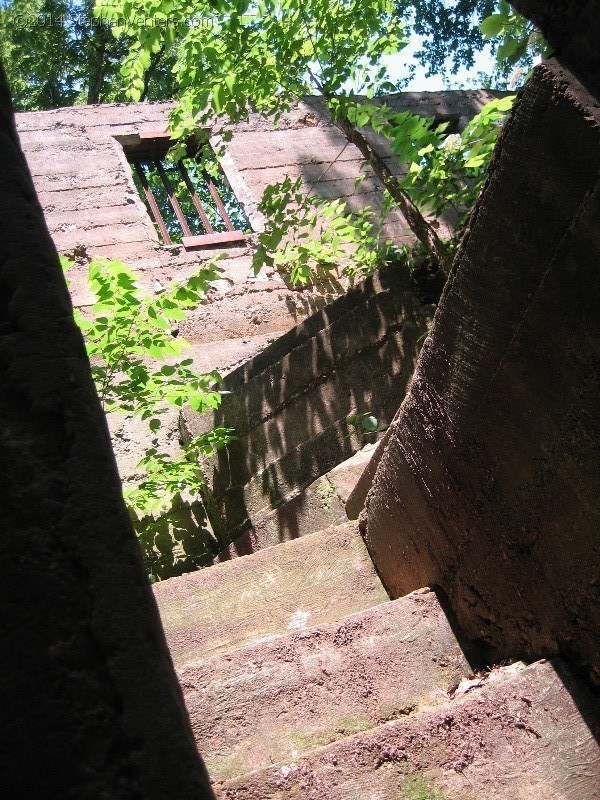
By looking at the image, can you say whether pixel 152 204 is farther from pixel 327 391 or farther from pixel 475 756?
pixel 475 756

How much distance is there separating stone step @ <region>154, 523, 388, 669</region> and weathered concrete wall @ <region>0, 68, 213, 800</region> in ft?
5.92

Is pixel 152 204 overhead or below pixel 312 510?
overhead

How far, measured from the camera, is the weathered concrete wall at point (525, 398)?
124cm

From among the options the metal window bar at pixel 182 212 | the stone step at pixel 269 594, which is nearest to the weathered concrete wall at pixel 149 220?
the metal window bar at pixel 182 212

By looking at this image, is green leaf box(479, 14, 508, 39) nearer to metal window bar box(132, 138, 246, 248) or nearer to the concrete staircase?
the concrete staircase

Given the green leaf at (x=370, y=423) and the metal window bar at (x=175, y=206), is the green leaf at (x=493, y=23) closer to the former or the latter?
the green leaf at (x=370, y=423)

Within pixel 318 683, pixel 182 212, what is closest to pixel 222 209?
pixel 182 212

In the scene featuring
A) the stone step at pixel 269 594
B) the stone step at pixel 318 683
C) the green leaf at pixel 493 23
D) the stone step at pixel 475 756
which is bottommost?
the stone step at pixel 475 756

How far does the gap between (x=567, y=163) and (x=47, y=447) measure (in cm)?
101

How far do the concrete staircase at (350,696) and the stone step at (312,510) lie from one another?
2.08 feet

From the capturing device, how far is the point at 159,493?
175 inches

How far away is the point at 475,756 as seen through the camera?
1563mm

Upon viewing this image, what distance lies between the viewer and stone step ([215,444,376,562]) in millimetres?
3445

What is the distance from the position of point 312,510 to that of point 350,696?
64.7 inches
